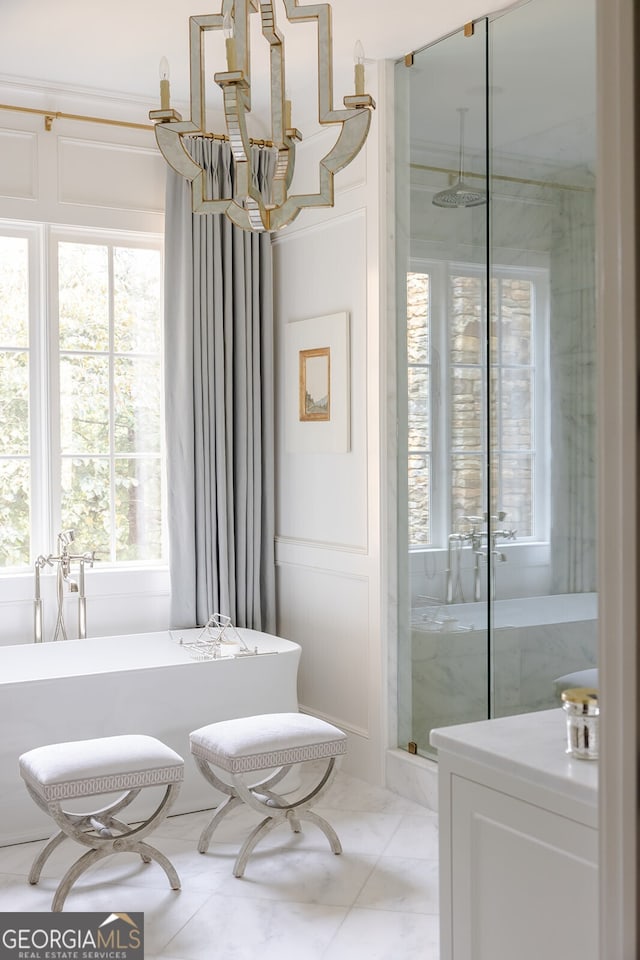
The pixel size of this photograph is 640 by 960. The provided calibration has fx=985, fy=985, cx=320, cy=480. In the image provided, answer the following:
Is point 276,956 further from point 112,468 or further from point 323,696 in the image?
point 112,468

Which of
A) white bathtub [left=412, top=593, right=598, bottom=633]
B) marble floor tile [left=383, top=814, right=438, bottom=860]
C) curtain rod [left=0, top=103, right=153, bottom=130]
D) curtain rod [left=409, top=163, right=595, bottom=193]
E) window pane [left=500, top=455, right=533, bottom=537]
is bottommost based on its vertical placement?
marble floor tile [left=383, top=814, right=438, bottom=860]

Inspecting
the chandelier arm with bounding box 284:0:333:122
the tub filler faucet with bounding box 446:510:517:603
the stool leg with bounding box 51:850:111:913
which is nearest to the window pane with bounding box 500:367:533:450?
the tub filler faucet with bounding box 446:510:517:603

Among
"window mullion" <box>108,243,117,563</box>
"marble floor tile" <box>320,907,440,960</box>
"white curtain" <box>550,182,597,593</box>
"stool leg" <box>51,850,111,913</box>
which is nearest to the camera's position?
"marble floor tile" <box>320,907,440,960</box>

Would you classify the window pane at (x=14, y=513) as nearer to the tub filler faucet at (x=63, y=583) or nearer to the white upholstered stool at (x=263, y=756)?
the tub filler faucet at (x=63, y=583)

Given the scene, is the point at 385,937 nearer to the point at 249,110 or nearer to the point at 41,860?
the point at 41,860

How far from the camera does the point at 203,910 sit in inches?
118

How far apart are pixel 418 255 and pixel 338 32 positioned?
0.89 m

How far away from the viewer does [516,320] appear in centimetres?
341

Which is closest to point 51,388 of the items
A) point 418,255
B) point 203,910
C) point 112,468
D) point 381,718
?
point 112,468

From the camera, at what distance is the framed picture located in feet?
14.4

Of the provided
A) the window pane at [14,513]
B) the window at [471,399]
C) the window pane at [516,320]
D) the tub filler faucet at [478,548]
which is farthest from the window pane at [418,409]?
the window pane at [14,513]

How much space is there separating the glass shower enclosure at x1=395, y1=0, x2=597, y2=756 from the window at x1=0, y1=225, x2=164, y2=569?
1.43 metres

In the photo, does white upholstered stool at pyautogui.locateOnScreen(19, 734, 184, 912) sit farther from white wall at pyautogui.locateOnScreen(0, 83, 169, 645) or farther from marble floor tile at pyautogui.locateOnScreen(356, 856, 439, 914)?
white wall at pyautogui.locateOnScreen(0, 83, 169, 645)

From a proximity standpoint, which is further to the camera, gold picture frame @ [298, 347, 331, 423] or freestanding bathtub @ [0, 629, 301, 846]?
gold picture frame @ [298, 347, 331, 423]
